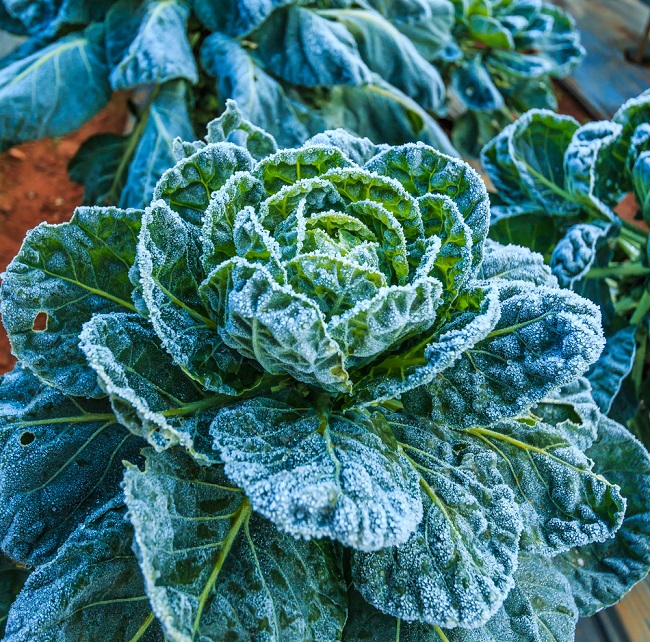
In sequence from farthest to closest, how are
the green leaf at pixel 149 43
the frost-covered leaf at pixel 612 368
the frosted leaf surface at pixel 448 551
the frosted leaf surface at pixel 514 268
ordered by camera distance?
the green leaf at pixel 149 43
the frost-covered leaf at pixel 612 368
the frosted leaf surface at pixel 514 268
the frosted leaf surface at pixel 448 551

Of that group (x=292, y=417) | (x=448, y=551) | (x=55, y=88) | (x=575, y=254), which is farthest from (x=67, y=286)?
(x=55, y=88)

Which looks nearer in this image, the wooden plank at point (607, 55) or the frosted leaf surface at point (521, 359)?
the frosted leaf surface at point (521, 359)

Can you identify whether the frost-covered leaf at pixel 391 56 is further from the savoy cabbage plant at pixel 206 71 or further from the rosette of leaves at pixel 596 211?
the rosette of leaves at pixel 596 211

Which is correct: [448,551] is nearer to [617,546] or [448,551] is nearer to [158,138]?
[617,546]

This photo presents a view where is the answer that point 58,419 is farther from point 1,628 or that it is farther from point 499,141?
point 499,141

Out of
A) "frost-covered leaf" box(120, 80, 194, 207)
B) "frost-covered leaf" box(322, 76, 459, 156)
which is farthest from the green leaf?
"frost-covered leaf" box(322, 76, 459, 156)

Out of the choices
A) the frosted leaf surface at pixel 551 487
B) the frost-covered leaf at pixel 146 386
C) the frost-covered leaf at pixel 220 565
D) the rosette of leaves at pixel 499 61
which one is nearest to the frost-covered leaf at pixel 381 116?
the rosette of leaves at pixel 499 61

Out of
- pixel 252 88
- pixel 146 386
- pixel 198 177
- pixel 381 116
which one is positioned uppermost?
pixel 198 177

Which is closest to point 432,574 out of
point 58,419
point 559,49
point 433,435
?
point 433,435
